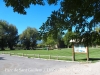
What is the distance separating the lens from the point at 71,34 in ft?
10.3

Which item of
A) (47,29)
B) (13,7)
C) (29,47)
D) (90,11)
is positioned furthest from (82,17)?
(29,47)

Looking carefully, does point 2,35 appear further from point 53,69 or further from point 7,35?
point 53,69

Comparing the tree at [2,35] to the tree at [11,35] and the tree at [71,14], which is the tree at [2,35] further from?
the tree at [71,14]

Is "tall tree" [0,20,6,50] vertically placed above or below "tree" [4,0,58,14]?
above

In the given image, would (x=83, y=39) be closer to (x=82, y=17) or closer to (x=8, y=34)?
(x=82, y=17)

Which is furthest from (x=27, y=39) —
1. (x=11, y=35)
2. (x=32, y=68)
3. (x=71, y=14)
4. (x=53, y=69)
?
(x=71, y=14)

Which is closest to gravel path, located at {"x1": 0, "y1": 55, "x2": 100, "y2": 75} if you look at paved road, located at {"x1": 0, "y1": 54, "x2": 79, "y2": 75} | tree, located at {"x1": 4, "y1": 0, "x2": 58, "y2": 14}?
paved road, located at {"x1": 0, "y1": 54, "x2": 79, "y2": 75}

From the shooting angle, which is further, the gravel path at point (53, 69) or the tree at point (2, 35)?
the tree at point (2, 35)

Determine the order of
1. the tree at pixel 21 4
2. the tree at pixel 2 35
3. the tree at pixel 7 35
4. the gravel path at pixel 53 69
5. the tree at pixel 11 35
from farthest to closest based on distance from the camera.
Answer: the tree at pixel 11 35, the tree at pixel 7 35, the tree at pixel 2 35, the gravel path at pixel 53 69, the tree at pixel 21 4

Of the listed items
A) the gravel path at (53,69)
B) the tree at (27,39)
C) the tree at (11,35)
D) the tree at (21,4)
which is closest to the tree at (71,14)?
the tree at (21,4)

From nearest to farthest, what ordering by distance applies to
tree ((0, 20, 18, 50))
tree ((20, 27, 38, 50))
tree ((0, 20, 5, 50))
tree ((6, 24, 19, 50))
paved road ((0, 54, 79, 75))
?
paved road ((0, 54, 79, 75))
tree ((0, 20, 5, 50))
tree ((0, 20, 18, 50))
tree ((6, 24, 19, 50))
tree ((20, 27, 38, 50))

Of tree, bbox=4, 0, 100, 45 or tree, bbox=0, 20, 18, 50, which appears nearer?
tree, bbox=4, 0, 100, 45

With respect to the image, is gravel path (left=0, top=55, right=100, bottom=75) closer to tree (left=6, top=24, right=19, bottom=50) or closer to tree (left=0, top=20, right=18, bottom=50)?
tree (left=0, top=20, right=18, bottom=50)

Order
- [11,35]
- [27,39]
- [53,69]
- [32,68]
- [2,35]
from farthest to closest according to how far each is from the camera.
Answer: [27,39], [11,35], [2,35], [32,68], [53,69]
